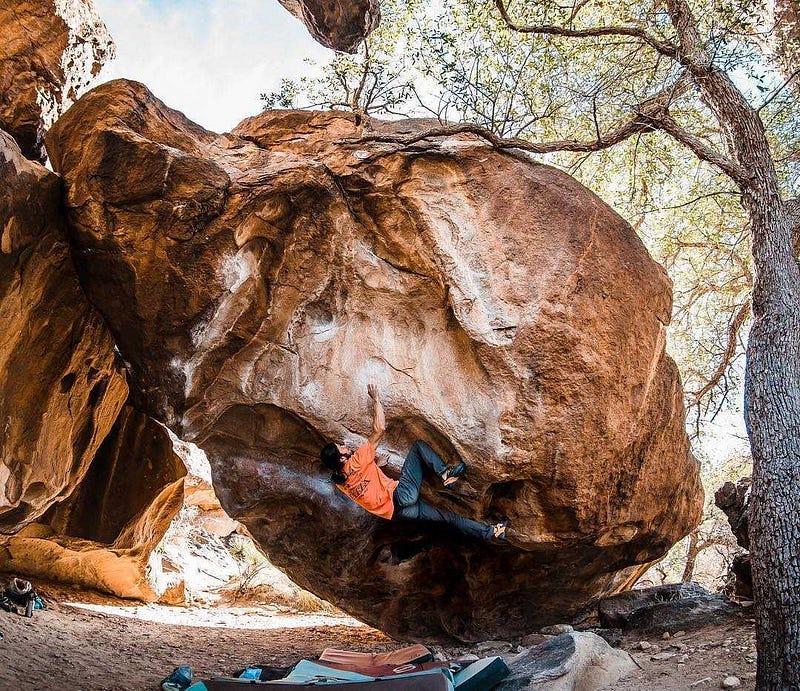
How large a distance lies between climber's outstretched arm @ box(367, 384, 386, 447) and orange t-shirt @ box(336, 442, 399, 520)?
0.11 meters

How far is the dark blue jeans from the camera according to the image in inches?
297

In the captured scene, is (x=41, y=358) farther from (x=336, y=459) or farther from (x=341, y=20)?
(x=341, y=20)

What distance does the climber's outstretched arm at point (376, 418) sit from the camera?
289 inches

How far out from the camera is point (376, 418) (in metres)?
7.50

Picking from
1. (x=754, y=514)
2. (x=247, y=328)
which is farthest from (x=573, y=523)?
(x=247, y=328)

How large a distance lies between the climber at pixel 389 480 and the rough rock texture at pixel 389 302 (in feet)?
0.88

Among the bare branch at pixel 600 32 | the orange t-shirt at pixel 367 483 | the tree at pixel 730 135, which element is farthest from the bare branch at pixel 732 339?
the orange t-shirt at pixel 367 483

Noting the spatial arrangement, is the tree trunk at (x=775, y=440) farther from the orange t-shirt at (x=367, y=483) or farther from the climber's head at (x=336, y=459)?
the climber's head at (x=336, y=459)

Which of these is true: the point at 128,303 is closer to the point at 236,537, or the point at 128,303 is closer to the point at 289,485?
the point at 289,485

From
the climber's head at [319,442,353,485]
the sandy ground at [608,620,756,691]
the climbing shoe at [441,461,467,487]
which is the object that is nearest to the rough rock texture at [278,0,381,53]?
the climber's head at [319,442,353,485]

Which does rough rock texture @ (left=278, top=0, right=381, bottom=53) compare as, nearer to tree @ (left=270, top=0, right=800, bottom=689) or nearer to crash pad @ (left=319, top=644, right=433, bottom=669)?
tree @ (left=270, top=0, right=800, bottom=689)

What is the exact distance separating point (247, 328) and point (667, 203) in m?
8.80

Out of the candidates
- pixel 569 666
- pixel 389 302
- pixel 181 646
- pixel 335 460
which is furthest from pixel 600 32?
pixel 181 646

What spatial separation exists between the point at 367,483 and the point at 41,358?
4302 mm
